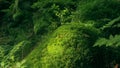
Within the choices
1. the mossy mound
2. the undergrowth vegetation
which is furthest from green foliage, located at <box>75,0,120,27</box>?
the mossy mound

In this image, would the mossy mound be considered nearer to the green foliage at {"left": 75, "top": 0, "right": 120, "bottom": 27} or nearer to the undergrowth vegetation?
the undergrowth vegetation

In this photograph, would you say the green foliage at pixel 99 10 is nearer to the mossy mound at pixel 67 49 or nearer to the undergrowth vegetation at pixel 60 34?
the undergrowth vegetation at pixel 60 34

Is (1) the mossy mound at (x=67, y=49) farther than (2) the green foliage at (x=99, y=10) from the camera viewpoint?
No

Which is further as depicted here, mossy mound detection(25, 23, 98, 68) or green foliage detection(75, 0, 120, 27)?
green foliage detection(75, 0, 120, 27)

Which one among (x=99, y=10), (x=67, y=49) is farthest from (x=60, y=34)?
(x=99, y=10)

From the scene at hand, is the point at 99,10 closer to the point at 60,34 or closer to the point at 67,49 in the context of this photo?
the point at 60,34

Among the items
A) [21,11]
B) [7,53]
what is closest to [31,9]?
[21,11]

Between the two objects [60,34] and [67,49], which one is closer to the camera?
[67,49]

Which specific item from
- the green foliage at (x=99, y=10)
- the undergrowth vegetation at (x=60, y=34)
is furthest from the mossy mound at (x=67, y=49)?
the green foliage at (x=99, y=10)

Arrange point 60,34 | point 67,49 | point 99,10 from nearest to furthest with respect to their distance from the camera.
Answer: point 67,49, point 60,34, point 99,10

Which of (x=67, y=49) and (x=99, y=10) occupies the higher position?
(x=99, y=10)

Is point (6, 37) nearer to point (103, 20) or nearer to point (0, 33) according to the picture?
point (0, 33)
